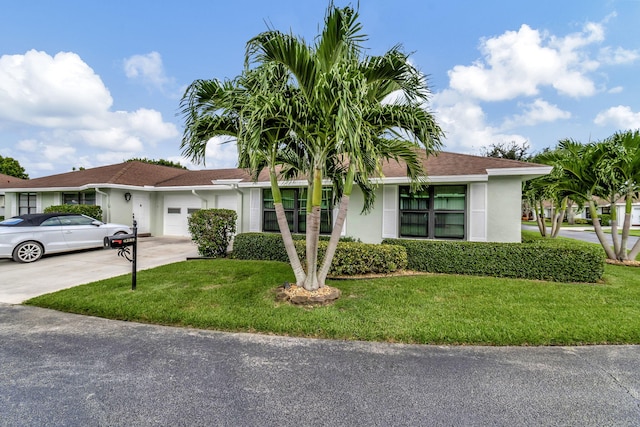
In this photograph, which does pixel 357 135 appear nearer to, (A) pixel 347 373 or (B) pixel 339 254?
(A) pixel 347 373

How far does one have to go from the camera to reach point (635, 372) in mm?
2900

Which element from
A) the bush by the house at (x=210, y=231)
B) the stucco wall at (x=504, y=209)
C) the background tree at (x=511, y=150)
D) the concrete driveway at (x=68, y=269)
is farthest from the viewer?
the background tree at (x=511, y=150)

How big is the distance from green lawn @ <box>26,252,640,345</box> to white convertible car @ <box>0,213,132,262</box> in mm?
4702

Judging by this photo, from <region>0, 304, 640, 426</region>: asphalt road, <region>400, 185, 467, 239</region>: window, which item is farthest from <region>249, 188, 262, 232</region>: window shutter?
<region>0, 304, 640, 426</region>: asphalt road

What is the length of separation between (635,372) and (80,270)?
1054 cm

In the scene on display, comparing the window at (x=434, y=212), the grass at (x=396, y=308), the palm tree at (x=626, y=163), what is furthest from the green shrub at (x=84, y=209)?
the palm tree at (x=626, y=163)

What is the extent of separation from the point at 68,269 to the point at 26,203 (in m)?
13.1

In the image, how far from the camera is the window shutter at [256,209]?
10406 mm

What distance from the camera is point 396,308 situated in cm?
462

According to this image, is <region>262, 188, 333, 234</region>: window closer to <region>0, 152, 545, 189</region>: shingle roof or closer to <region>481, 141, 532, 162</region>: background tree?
<region>0, 152, 545, 189</region>: shingle roof

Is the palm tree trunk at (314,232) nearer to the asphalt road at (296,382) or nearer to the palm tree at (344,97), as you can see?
the palm tree at (344,97)

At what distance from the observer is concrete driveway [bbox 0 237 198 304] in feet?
19.0

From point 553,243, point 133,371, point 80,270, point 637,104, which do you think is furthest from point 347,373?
point 637,104

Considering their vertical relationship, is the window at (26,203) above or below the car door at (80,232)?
above
